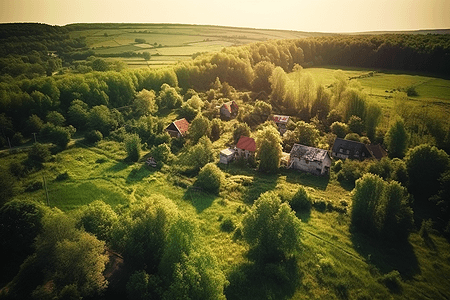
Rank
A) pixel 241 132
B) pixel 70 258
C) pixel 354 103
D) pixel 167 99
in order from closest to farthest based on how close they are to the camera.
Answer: pixel 70 258 → pixel 241 132 → pixel 354 103 → pixel 167 99

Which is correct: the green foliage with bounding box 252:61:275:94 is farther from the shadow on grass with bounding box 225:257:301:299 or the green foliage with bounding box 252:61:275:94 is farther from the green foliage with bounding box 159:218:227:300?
the green foliage with bounding box 159:218:227:300

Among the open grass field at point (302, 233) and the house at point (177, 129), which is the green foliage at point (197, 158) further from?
the house at point (177, 129)

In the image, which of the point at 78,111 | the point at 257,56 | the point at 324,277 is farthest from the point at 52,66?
the point at 324,277

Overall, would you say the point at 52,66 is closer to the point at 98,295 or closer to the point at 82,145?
the point at 82,145

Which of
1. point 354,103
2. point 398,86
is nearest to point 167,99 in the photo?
point 354,103

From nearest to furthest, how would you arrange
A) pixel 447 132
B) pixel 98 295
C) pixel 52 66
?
pixel 98 295 < pixel 447 132 < pixel 52 66

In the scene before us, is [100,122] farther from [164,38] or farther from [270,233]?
[164,38]
